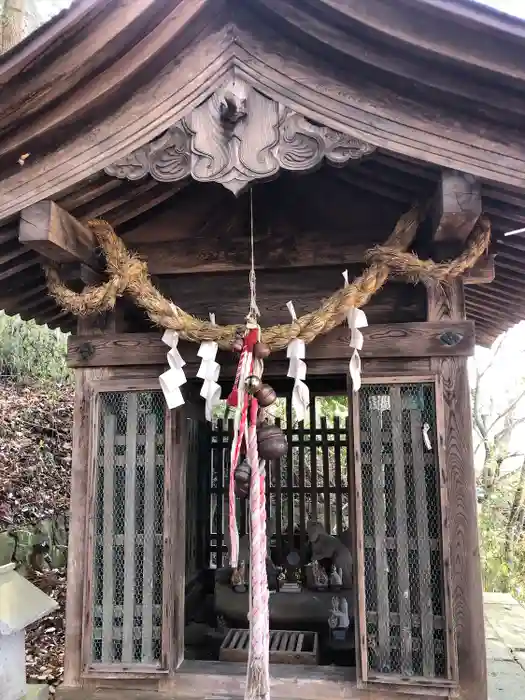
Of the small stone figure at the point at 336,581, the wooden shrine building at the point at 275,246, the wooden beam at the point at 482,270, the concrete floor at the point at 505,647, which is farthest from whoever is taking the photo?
the small stone figure at the point at 336,581

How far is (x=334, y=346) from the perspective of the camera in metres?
3.07

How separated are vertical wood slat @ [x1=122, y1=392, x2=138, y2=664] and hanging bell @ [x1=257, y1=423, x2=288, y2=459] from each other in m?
0.91

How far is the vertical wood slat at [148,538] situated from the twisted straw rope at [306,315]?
2.04ft

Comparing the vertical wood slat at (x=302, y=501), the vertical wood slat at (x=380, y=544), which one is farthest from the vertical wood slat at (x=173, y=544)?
the vertical wood slat at (x=302, y=501)

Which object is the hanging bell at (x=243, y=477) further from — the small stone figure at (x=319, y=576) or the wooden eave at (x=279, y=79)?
the small stone figure at (x=319, y=576)

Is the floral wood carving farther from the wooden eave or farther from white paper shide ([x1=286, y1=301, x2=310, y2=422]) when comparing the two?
white paper shide ([x1=286, y1=301, x2=310, y2=422])

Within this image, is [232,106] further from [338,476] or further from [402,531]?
[338,476]

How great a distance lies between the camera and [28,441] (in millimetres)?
8523

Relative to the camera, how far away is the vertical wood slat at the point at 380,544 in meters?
2.81

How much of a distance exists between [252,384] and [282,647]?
1862 millimetres

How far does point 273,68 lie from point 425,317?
1.56 metres

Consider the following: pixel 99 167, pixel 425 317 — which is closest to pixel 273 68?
pixel 99 167

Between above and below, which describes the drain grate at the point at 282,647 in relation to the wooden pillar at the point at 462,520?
below

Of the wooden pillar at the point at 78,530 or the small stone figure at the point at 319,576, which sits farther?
the small stone figure at the point at 319,576
